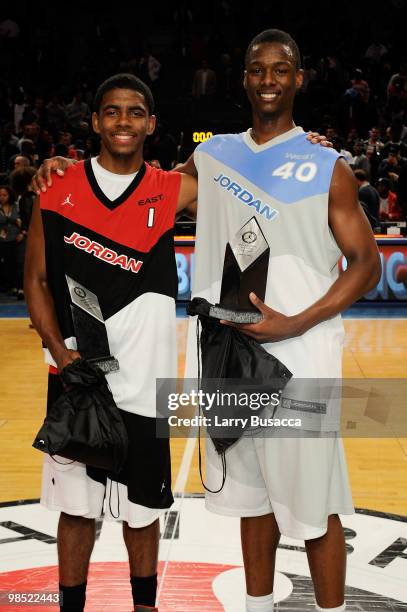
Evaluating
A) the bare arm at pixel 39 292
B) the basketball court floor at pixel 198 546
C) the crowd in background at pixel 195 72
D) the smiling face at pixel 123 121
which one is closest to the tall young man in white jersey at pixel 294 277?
the smiling face at pixel 123 121

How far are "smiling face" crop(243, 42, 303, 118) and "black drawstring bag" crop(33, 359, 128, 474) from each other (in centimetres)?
105

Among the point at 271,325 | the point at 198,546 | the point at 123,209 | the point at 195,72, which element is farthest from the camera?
the point at 195,72

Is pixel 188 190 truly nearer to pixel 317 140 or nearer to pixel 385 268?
pixel 317 140

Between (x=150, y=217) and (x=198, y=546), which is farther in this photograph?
(x=198, y=546)

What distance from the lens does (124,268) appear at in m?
3.30

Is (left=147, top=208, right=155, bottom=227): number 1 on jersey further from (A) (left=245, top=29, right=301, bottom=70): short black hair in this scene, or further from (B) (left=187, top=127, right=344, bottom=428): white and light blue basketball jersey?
(A) (left=245, top=29, right=301, bottom=70): short black hair

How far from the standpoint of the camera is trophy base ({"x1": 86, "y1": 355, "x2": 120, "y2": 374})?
326cm

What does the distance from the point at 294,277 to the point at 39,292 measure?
881 millimetres

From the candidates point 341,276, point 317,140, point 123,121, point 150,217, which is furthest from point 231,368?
point 123,121

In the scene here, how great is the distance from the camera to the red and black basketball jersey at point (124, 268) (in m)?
3.31

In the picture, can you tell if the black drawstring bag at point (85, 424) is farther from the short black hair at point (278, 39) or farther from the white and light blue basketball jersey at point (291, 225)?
the short black hair at point (278, 39)

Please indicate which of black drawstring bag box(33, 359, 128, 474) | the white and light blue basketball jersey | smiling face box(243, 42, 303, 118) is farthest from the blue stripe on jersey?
black drawstring bag box(33, 359, 128, 474)

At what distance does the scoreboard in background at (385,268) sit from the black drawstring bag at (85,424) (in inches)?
297

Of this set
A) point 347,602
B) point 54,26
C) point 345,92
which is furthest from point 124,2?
point 347,602
